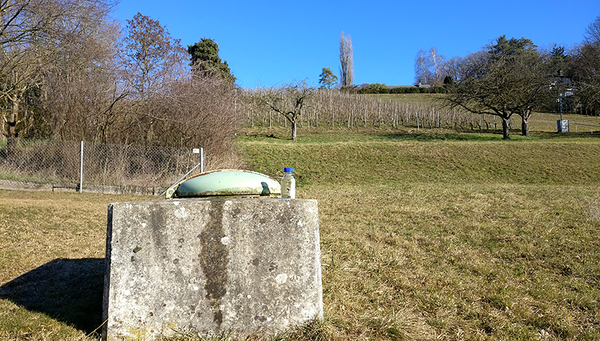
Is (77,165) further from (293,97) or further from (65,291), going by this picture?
(293,97)

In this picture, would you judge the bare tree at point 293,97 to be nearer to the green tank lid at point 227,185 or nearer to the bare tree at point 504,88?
the bare tree at point 504,88

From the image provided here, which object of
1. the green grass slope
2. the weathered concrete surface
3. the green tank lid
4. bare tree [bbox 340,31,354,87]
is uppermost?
bare tree [bbox 340,31,354,87]

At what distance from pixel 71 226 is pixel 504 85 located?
29.5m

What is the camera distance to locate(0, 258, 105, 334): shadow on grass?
3.10 meters

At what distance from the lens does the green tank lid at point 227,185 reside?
10.3ft

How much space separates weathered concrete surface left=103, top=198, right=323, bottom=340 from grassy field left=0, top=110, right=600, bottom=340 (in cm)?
27

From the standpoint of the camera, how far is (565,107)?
180 feet

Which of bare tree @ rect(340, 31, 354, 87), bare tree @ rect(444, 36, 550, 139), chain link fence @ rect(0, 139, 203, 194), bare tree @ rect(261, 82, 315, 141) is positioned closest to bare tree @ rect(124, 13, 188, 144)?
chain link fence @ rect(0, 139, 203, 194)

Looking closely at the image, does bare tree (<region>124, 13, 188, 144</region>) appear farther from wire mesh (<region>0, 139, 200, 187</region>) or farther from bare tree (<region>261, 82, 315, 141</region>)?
bare tree (<region>261, 82, 315, 141</region>)

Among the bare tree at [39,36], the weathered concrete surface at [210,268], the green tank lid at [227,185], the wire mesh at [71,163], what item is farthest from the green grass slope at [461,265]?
the bare tree at [39,36]

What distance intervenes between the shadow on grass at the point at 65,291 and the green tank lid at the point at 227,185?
1.11 m

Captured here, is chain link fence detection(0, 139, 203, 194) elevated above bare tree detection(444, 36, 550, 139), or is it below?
below

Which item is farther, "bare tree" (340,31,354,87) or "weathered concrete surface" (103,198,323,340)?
"bare tree" (340,31,354,87)

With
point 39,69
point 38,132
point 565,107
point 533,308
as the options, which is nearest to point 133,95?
point 39,69
